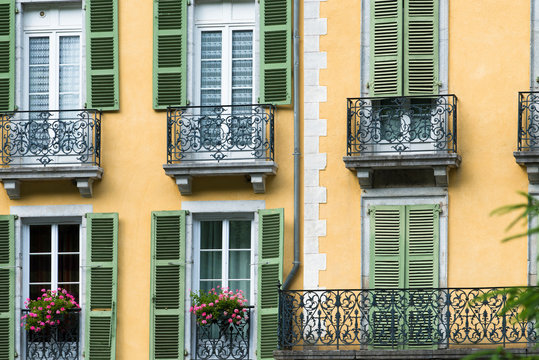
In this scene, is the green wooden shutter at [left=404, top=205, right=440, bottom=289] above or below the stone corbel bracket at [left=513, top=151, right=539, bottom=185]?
below

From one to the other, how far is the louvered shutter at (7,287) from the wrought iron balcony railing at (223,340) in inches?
108

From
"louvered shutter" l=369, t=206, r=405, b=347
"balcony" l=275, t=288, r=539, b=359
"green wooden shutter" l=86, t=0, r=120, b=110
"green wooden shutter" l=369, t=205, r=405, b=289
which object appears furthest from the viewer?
"green wooden shutter" l=86, t=0, r=120, b=110

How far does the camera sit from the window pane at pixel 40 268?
19.1 metres

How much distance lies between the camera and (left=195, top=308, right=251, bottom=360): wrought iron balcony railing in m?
18.4

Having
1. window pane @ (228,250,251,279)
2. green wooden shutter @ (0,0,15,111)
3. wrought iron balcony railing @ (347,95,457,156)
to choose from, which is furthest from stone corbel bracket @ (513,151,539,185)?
green wooden shutter @ (0,0,15,111)

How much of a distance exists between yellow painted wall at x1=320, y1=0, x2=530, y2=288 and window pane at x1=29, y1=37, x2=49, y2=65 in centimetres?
450

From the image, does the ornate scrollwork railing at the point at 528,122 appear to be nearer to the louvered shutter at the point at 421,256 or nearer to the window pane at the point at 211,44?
the louvered shutter at the point at 421,256

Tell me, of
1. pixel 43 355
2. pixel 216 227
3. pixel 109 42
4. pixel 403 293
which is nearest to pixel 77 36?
pixel 109 42

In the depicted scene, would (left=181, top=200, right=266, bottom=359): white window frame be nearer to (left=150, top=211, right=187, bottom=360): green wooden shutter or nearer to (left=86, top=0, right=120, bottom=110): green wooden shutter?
(left=150, top=211, right=187, bottom=360): green wooden shutter

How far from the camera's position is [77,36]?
1944cm

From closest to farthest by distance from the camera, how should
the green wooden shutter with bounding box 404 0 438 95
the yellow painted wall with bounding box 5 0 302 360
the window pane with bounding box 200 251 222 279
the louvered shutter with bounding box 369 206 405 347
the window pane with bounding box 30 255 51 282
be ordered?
the louvered shutter with bounding box 369 206 405 347
the green wooden shutter with bounding box 404 0 438 95
the yellow painted wall with bounding box 5 0 302 360
the window pane with bounding box 200 251 222 279
the window pane with bounding box 30 255 51 282

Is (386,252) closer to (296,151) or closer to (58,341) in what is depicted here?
(296,151)

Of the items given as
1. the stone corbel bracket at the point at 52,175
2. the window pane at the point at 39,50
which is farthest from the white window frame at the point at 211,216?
the window pane at the point at 39,50

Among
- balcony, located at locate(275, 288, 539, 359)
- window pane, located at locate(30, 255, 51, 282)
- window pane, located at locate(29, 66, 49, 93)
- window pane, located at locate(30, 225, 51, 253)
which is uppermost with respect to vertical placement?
window pane, located at locate(29, 66, 49, 93)
